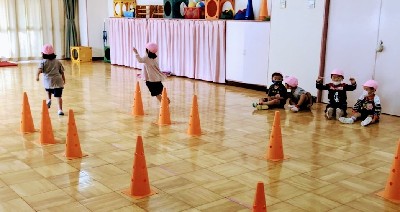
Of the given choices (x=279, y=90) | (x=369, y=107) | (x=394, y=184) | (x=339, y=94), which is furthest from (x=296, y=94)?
(x=394, y=184)

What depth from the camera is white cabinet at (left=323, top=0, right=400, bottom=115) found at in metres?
5.68

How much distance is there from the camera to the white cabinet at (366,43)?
568 cm

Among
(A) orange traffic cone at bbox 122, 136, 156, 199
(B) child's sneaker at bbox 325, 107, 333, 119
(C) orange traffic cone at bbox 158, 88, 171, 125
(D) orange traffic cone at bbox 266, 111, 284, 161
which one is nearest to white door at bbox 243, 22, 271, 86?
(B) child's sneaker at bbox 325, 107, 333, 119

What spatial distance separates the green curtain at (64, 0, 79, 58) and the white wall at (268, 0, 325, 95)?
276 inches

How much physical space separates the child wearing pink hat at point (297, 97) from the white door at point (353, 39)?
2.28 ft

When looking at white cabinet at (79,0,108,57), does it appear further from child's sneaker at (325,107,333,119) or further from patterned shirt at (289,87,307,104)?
child's sneaker at (325,107,333,119)

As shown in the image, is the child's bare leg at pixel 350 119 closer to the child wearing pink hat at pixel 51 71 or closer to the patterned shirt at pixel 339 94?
the patterned shirt at pixel 339 94

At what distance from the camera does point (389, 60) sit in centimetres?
572

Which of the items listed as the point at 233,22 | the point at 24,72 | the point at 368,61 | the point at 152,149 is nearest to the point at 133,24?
the point at 24,72

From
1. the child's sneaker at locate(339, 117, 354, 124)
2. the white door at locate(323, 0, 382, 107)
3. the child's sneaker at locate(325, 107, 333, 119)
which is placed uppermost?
the white door at locate(323, 0, 382, 107)

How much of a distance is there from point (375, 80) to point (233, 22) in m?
2.85

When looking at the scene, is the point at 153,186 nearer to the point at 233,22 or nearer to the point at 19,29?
the point at 233,22

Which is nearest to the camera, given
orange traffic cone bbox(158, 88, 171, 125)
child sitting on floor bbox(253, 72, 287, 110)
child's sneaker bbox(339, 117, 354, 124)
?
orange traffic cone bbox(158, 88, 171, 125)

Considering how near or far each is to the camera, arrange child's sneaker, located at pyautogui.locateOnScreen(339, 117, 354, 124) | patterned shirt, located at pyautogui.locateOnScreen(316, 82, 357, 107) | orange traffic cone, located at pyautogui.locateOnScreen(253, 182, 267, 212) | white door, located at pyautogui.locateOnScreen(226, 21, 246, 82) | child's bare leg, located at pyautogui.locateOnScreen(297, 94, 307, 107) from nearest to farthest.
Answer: orange traffic cone, located at pyautogui.locateOnScreen(253, 182, 267, 212) < child's sneaker, located at pyautogui.locateOnScreen(339, 117, 354, 124) < patterned shirt, located at pyautogui.locateOnScreen(316, 82, 357, 107) < child's bare leg, located at pyautogui.locateOnScreen(297, 94, 307, 107) < white door, located at pyautogui.locateOnScreen(226, 21, 246, 82)
